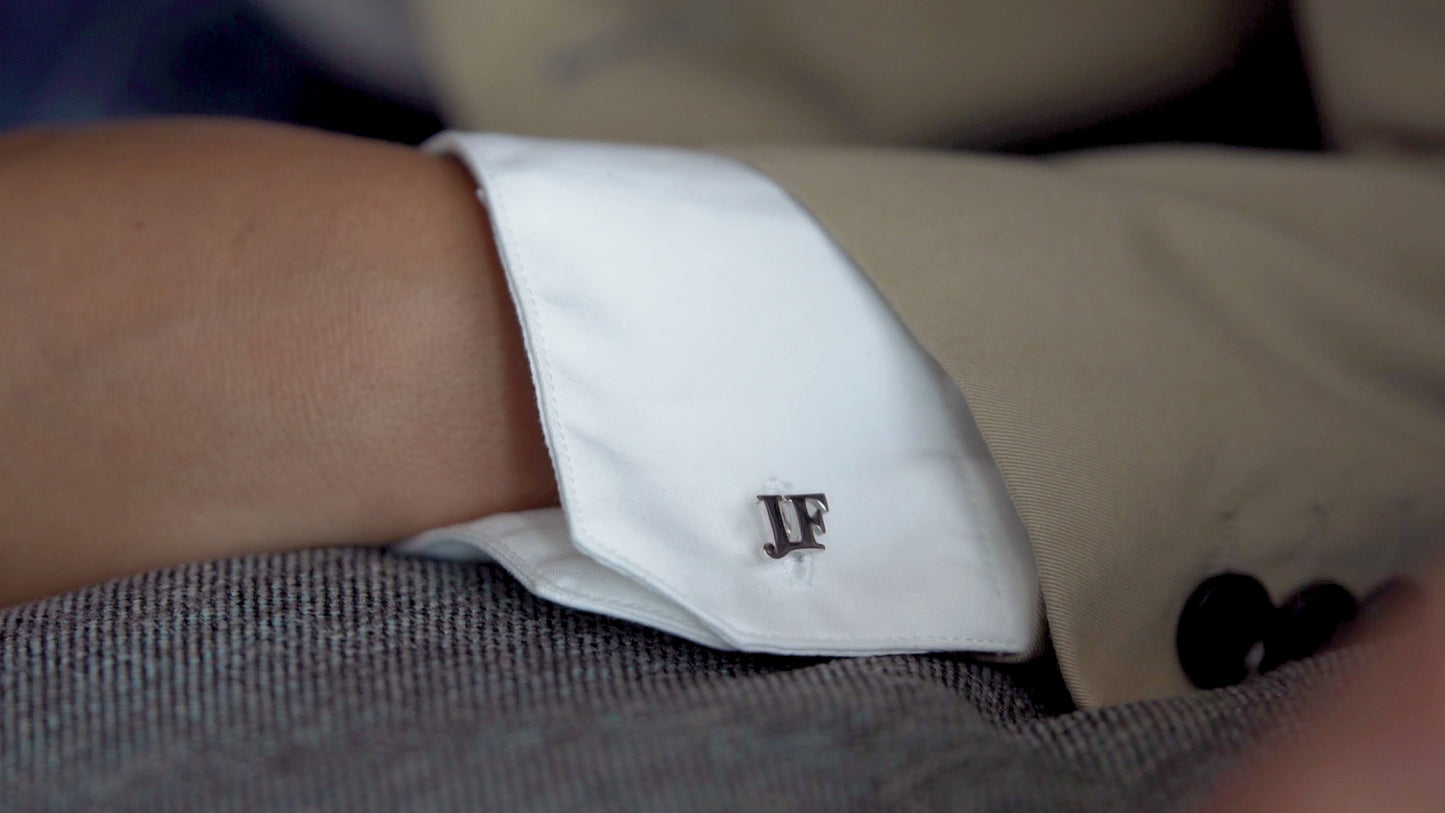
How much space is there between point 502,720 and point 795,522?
0.13m

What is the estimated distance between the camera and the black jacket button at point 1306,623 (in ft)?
1.51

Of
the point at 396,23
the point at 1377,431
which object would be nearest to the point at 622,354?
the point at 1377,431

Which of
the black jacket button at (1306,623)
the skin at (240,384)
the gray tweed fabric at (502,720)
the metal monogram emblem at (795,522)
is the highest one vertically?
the skin at (240,384)

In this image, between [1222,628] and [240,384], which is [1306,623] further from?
[240,384]

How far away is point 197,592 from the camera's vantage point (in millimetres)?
404

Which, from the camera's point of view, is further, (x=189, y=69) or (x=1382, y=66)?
(x=189, y=69)

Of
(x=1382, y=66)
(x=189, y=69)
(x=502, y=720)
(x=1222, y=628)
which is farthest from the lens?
(x=189, y=69)

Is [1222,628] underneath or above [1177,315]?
underneath

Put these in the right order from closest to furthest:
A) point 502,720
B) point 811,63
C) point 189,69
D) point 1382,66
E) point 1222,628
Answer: point 502,720, point 1222,628, point 1382,66, point 811,63, point 189,69

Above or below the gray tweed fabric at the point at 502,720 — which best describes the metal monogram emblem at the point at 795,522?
above

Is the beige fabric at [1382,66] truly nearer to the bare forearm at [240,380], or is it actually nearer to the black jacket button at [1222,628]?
the black jacket button at [1222,628]

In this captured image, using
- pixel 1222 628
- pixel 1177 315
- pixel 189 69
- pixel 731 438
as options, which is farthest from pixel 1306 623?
pixel 189 69

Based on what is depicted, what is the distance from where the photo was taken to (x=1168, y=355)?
0.48 m

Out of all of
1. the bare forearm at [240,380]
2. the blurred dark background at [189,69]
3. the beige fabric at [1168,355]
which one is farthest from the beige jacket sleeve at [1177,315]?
the blurred dark background at [189,69]
